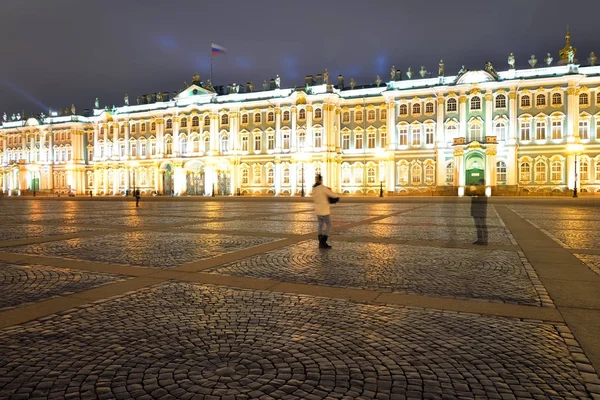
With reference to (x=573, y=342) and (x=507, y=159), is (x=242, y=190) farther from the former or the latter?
(x=573, y=342)

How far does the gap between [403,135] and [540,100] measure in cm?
1537

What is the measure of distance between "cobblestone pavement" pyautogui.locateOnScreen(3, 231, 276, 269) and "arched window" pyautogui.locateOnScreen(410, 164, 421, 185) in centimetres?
4559

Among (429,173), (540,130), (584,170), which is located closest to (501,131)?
(540,130)

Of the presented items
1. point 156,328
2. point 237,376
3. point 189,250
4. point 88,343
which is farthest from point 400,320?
point 189,250

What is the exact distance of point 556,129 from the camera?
5159cm

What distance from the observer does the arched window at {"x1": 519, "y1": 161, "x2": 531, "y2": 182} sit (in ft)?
171

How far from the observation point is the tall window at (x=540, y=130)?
51938 mm

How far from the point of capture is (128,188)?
73.2m

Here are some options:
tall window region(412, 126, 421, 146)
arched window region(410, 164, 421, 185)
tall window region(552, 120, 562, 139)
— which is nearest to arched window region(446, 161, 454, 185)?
arched window region(410, 164, 421, 185)

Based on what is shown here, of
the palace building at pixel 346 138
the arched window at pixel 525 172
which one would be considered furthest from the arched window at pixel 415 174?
the arched window at pixel 525 172

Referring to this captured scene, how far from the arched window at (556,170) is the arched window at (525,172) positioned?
2.27 m

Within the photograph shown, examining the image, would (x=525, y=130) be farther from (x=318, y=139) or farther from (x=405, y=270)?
(x=405, y=270)

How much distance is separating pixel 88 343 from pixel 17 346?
2.27 feet

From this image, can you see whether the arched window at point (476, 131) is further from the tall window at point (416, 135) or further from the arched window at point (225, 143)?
the arched window at point (225, 143)
